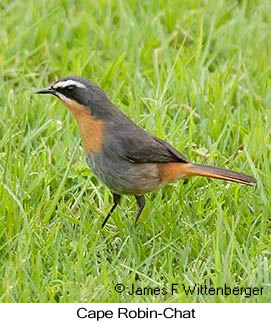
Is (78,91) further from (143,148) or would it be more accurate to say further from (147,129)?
(147,129)

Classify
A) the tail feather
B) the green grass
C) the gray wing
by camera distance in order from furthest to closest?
the gray wing
the tail feather
the green grass

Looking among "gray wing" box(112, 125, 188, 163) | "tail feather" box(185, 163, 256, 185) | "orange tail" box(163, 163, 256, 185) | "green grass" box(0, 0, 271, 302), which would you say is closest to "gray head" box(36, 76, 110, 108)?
"gray wing" box(112, 125, 188, 163)

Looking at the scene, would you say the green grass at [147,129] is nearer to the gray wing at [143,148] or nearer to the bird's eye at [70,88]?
the gray wing at [143,148]

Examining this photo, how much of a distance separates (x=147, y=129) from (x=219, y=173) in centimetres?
124

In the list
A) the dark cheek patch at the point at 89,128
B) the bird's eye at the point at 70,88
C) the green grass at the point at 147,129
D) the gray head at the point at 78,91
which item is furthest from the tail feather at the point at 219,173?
the bird's eye at the point at 70,88

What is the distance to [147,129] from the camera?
7.52 meters

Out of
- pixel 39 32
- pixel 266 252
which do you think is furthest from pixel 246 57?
pixel 266 252

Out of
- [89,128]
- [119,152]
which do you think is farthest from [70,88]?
[119,152]

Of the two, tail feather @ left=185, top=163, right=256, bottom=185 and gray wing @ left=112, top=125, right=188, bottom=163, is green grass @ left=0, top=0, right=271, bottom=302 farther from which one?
gray wing @ left=112, top=125, right=188, bottom=163

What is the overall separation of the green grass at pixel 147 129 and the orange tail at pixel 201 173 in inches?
9.1

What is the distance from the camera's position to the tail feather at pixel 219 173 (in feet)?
20.9

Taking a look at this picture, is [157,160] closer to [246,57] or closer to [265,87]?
[265,87]

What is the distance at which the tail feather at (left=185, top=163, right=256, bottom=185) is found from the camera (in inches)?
251
